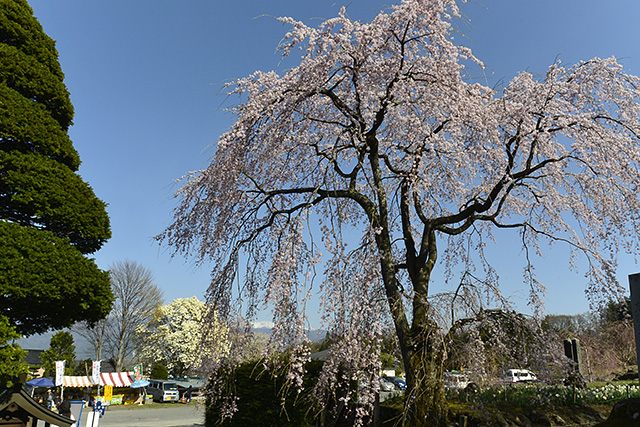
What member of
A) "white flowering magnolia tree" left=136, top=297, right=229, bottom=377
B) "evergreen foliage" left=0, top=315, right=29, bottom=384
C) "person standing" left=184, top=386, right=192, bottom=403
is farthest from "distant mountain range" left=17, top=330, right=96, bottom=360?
"person standing" left=184, top=386, right=192, bottom=403

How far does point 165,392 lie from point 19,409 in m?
22.5

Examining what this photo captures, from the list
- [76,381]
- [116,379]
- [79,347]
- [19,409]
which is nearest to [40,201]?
[19,409]

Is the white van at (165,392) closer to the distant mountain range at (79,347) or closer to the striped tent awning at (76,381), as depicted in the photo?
the striped tent awning at (76,381)

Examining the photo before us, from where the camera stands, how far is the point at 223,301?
638cm

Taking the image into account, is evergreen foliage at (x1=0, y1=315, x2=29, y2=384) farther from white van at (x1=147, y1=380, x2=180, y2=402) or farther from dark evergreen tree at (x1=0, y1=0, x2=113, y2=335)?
white van at (x1=147, y1=380, x2=180, y2=402)

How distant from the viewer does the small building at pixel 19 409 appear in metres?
4.07

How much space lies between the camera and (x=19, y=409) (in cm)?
423

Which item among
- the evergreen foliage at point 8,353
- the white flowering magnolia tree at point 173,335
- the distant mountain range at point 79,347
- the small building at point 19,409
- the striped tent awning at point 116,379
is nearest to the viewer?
the small building at point 19,409

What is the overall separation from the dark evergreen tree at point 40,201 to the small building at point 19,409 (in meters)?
5.60

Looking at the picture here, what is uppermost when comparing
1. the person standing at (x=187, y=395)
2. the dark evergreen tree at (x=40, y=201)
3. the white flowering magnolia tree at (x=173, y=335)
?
the dark evergreen tree at (x=40, y=201)

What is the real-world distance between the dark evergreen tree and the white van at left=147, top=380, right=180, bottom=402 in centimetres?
1558

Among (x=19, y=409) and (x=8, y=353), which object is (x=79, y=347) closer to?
(x=8, y=353)

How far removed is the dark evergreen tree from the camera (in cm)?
922

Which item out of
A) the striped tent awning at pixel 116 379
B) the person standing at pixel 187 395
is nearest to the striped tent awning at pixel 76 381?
the striped tent awning at pixel 116 379
